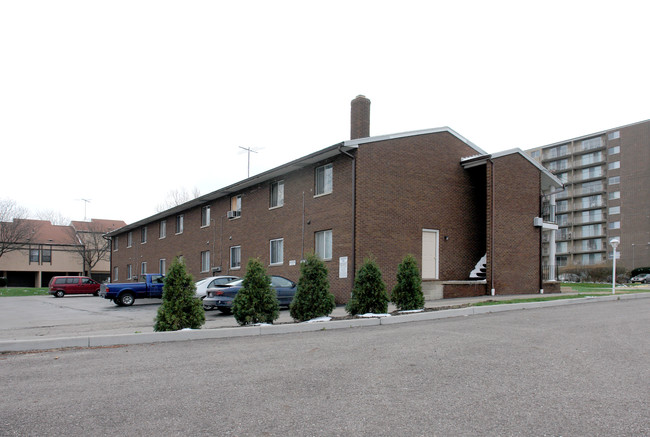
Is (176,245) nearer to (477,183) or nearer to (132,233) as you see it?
(132,233)

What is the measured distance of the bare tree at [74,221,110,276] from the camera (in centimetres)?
5912

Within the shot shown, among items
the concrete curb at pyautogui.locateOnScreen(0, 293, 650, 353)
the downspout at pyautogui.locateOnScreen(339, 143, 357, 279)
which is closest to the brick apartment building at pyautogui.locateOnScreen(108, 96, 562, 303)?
the downspout at pyautogui.locateOnScreen(339, 143, 357, 279)

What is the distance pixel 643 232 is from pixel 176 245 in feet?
205

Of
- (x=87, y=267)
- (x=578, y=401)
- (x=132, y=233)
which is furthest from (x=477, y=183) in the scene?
(x=87, y=267)

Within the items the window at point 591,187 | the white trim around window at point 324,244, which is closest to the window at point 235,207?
the white trim around window at point 324,244

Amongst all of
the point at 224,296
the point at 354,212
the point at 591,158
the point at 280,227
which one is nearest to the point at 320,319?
the point at 224,296

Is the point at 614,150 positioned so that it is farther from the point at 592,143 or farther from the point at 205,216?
the point at 205,216

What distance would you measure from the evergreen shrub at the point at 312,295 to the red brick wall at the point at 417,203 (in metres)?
5.49

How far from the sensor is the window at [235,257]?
26.1m

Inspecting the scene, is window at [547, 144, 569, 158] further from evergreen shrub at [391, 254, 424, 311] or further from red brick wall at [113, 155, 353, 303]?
evergreen shrub at [391, 254, 424, 311]

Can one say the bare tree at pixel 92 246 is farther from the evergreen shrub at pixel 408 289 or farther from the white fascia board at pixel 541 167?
the evergreen shrub at pixel 408 289

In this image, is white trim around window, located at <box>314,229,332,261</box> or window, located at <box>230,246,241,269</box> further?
window, located at <box>230,246,241,269</box>

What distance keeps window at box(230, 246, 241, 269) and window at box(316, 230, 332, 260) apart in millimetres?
7101

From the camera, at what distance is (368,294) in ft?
41.6
